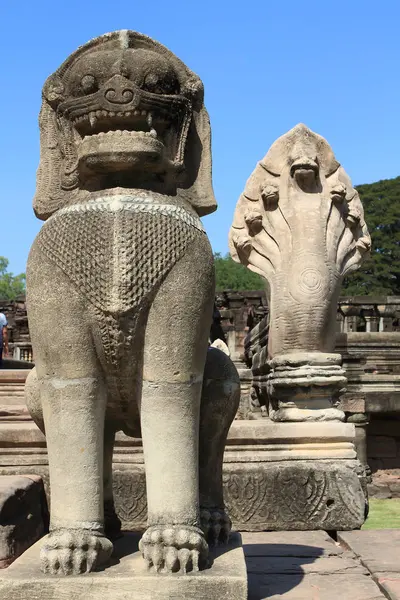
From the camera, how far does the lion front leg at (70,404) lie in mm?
2383

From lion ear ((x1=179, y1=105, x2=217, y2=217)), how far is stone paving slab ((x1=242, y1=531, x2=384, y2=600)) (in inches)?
54.3

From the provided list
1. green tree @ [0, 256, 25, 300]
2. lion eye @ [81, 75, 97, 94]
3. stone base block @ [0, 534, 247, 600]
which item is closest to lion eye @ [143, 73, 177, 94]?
lion eye @ [81, 75, 97, 94]

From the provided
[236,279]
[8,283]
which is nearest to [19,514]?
[236,279]

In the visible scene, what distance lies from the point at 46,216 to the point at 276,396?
2295 millimetres

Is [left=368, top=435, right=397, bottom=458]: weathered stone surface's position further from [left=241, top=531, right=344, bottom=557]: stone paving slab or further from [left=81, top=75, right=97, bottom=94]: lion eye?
[left=81, top=75, right=97, bottom=94]: lion eye

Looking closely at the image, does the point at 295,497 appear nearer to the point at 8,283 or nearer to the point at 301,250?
the point at 301,250

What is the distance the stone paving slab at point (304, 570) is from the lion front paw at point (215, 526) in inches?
7.9

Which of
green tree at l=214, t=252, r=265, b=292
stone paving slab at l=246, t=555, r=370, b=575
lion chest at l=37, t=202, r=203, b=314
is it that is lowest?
stone paving slab at l=246, t=555, r=370, b=575

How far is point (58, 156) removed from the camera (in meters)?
2.84

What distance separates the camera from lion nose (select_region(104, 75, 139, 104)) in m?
2.55

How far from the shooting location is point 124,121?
259 cm

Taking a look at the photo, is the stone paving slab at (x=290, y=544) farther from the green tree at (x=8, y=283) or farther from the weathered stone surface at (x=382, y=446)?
the green tree at (x=8, y=283)

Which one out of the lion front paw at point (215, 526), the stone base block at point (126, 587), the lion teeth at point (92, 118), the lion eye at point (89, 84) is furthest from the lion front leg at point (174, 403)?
the lion eye at point (89, 84)

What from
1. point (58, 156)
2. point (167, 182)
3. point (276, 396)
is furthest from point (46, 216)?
point (276, 396)
